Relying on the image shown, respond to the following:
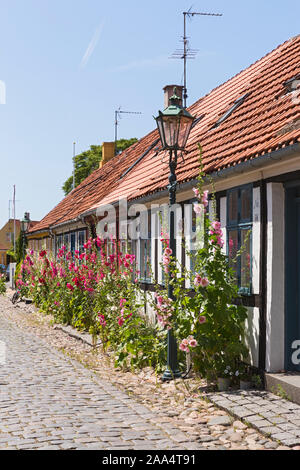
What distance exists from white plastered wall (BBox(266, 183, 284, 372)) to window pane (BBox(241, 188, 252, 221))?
1.89ft

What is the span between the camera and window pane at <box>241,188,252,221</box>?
761 centimetres

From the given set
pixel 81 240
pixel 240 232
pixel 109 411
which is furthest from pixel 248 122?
pixel 81 240

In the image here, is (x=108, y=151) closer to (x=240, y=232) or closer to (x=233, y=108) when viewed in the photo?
(x=233, y=108)

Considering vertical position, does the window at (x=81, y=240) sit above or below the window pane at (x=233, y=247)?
above

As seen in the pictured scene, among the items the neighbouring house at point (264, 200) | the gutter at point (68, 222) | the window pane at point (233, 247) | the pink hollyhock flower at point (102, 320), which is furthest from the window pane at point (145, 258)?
the gutter at point (68, 222)

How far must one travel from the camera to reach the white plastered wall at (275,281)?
22.7 ft

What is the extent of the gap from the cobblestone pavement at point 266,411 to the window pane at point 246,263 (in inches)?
55.0

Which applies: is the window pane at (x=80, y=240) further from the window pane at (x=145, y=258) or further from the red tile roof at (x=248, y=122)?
the window pane at (x=145, y=258)

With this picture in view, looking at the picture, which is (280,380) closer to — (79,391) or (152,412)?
(152,412)

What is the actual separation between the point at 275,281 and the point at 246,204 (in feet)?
3.88

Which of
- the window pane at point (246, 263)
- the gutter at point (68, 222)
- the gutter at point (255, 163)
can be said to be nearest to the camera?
the gutter at point (255, 163)

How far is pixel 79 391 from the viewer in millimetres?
7352

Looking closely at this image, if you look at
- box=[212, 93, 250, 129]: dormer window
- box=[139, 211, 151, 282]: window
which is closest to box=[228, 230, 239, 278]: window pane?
box=[212, 93, 250, 129]: dormer window

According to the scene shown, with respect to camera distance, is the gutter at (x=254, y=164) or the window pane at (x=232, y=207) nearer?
the gutter at (x=254, y=164)
